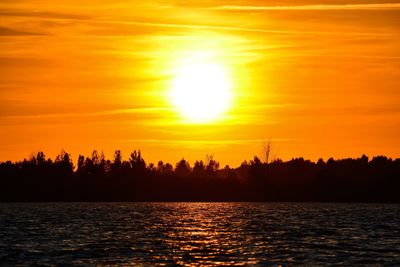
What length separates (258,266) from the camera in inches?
2899

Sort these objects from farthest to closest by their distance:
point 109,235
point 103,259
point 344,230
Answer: point 344,230 → point 109,235 → point 103,259

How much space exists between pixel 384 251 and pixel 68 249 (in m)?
33.7

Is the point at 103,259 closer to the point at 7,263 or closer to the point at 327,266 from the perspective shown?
the point at 7,263

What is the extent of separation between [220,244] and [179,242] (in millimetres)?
5944

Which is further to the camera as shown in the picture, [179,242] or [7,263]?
[179,242]

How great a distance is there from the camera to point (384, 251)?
88.1 meters

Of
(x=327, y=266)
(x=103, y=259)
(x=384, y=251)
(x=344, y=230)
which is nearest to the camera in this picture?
(x=327, y=266)

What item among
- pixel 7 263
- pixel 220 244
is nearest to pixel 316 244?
pixel 220 244

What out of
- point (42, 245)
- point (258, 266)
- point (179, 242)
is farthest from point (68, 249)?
point (258, 266)

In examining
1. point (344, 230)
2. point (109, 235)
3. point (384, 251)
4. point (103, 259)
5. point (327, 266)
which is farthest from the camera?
point (344, 230)

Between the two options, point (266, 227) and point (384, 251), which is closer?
point (384, 251)

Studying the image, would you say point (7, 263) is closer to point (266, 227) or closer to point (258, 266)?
point (258, 266)

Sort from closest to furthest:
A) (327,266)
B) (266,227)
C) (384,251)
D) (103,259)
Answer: (327,266)
(103,259)
(384,251)
(266,227)

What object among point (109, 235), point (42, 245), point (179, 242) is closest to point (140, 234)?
point (109, 235)
